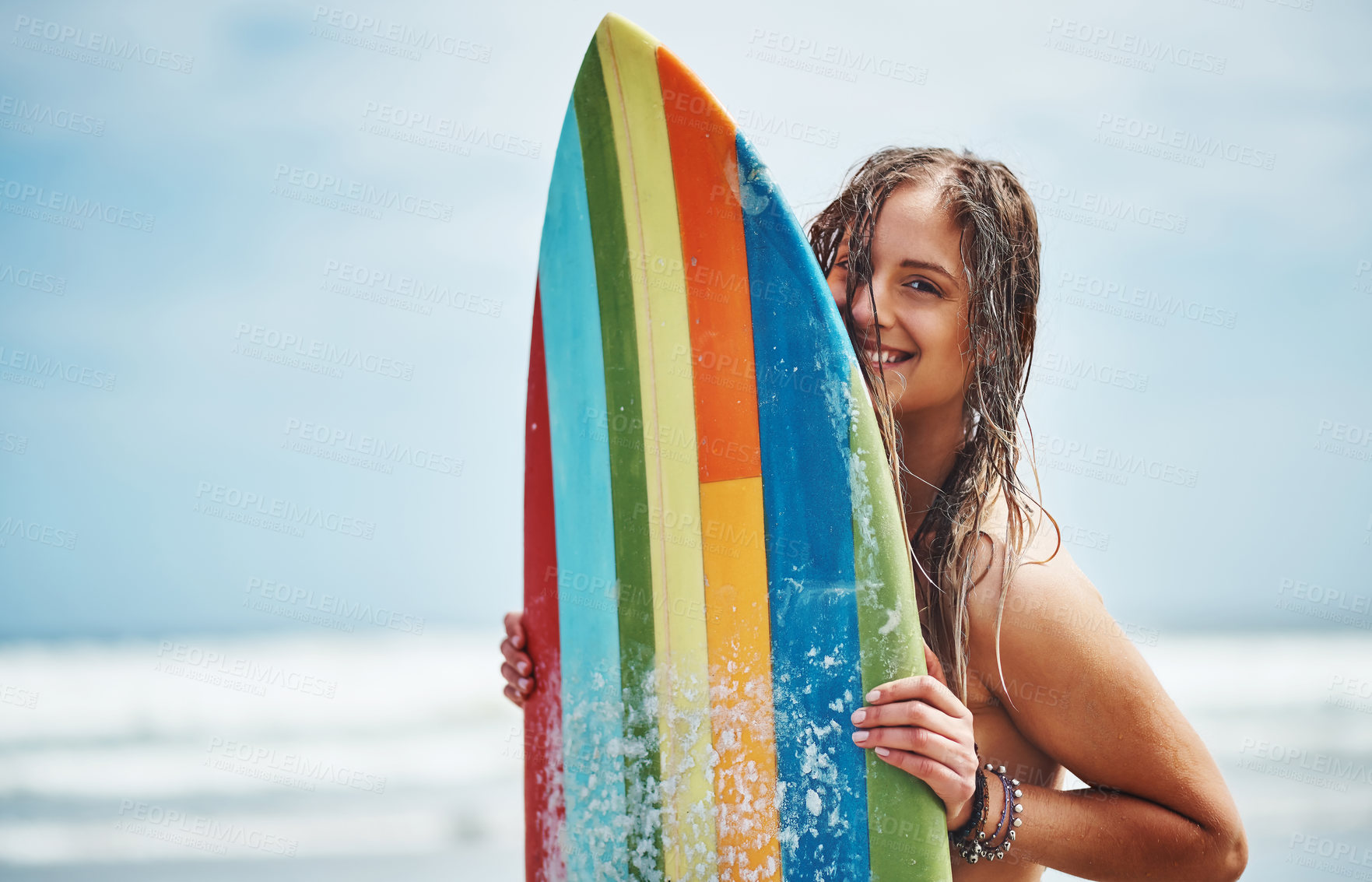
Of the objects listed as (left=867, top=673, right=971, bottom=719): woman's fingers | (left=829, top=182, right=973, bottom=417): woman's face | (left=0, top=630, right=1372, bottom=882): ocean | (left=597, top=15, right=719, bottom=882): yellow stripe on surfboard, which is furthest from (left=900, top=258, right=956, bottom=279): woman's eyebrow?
(left=0, top=630, right=1372, bottom=882): ocean

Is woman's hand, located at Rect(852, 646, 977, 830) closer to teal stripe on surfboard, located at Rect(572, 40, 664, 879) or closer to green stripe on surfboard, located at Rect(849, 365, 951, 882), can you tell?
green stripe on surfboard, located at Rect(849, 365, 951, 882)

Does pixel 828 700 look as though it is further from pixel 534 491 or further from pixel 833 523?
pixel 534 491

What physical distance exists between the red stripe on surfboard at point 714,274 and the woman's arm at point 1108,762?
1.82ft

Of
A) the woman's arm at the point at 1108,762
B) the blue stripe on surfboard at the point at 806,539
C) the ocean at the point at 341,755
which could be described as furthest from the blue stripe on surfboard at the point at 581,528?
the ocean at the point at 341,755

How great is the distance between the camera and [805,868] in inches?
59.1

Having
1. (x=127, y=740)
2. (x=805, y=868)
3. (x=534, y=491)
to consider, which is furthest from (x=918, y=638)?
(x=127, y=740)

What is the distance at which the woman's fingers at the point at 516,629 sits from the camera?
1.94 meters

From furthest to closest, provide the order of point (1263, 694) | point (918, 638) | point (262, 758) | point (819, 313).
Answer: point (1263, 694) < point (262, 758) < point (819, 313) < point (918, 638)

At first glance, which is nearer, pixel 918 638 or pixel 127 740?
pixel 918 638

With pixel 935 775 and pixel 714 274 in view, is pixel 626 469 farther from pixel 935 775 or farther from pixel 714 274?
pixel 935 775

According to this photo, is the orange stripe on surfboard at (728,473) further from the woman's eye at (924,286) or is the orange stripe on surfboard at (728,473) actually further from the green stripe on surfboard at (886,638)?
the woman's eye at (924,286)

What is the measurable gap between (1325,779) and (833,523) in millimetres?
8384

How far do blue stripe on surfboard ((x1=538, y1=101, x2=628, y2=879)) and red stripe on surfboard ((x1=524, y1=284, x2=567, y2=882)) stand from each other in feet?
0.09

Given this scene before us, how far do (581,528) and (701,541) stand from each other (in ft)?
0.95
